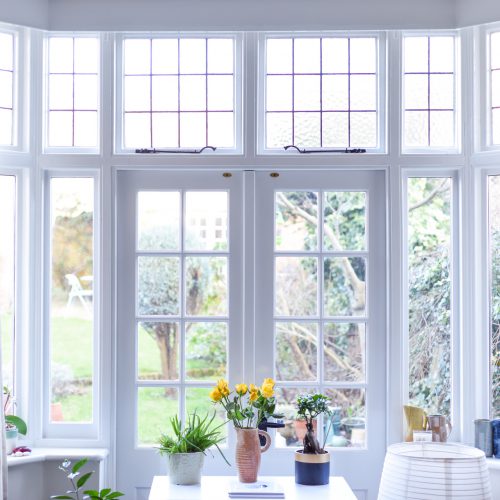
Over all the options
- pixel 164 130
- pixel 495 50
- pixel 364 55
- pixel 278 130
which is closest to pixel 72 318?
pixel 164 130

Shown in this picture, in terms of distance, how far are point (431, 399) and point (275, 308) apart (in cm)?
89

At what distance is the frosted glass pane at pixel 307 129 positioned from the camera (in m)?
3.91

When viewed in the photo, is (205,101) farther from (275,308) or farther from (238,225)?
(275,308)

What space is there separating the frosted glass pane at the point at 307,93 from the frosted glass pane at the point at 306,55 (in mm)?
43

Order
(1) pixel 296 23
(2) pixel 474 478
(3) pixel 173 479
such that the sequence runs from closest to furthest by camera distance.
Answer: (2) pixel 474 478
(3) pixel 173 479
(1) pixel 296 23

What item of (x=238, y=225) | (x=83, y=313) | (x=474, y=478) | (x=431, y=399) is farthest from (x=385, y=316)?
(x=474, y=478)

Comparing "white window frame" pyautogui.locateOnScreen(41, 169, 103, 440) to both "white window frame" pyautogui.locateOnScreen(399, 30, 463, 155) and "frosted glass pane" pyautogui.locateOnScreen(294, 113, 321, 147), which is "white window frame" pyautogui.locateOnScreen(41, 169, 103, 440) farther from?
"white window frame" pyautogui.locateOnScreen(399, 30, 463, 155)

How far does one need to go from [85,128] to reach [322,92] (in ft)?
3.97

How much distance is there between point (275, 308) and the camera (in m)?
3.87

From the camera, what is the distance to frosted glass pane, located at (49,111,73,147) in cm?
391

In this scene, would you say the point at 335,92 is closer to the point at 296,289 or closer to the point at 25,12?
the point at 296,289

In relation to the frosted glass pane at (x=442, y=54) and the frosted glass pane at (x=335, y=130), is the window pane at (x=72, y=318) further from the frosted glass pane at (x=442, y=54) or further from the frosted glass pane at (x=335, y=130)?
the frosted glass pane at (x=442, y=54)

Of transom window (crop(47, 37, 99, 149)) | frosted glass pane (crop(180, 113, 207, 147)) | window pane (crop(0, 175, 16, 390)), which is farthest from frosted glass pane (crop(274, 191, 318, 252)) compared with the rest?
window pane (crop(0, 175, 16, 390))

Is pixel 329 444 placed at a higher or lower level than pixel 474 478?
lower
